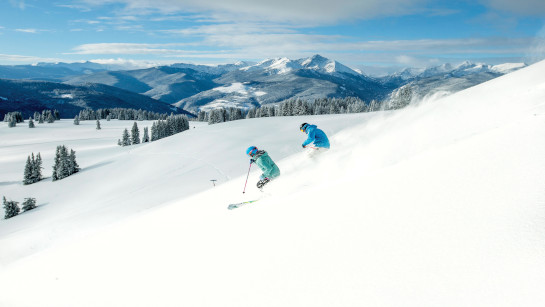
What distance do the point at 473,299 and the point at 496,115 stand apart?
8080 millimetres

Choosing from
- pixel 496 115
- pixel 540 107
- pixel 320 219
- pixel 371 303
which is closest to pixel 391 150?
pixel 496 115

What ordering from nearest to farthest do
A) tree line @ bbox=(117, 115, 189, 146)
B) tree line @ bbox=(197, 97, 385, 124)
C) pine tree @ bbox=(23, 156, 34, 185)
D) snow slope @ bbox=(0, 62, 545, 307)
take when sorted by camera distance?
snow slope @ bbox=(0, 62, 545, 307) < pine tree @ bbox=(23, 156, 34, 185) < tree line @ bbox=(117, 115, 189, 146) < tree line @ bbox=(197, 97, 385, 124)

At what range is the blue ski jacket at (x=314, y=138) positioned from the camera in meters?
12.6

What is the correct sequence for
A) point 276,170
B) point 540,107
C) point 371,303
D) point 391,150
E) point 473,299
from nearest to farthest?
point 473,299
point 371,303
point 540,107
point 391,150
point 276,170

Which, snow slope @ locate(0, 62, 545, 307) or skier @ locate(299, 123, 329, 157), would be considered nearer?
snow slope @ locate(0, 62, 545, 307)

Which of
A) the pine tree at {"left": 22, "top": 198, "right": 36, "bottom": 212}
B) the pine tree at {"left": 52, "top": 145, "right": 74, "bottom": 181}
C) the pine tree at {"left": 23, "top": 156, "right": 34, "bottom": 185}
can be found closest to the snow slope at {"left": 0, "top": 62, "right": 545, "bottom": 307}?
the pine tree at {"left": 22, "top": 198, "right": 36, "bottom": 212}

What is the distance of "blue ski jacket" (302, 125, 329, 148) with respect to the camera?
1259cm

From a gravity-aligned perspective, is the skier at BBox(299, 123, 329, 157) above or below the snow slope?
above

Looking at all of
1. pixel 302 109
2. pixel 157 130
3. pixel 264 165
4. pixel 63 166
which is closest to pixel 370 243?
pixel 264 165

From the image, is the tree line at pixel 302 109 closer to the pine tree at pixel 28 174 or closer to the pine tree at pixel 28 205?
the pine tree at pixel 28 174

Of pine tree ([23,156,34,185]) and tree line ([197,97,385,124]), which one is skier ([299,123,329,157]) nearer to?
pine tree ([23,156,34,185])

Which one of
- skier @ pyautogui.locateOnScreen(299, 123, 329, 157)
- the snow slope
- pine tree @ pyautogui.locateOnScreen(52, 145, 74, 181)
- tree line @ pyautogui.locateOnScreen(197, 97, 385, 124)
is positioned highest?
tree line @ pyautogui.locateOnScreen(197, 97, 385, 124)

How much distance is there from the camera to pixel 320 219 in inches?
234

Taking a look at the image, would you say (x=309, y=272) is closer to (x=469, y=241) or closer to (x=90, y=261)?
(x=469, y=241)
